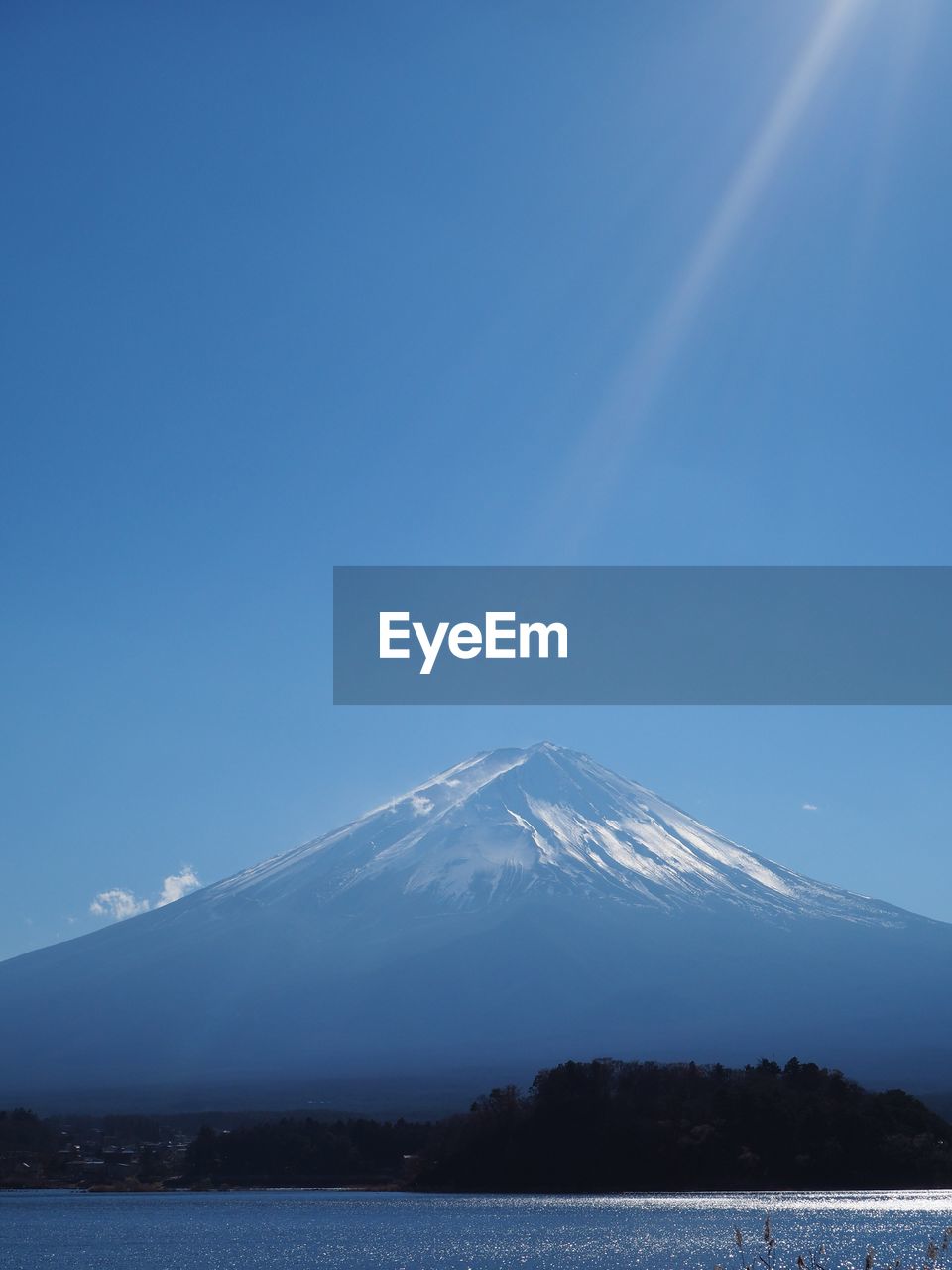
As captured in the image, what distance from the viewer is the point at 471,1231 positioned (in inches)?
2537

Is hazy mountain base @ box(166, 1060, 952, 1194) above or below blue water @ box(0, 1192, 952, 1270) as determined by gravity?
above

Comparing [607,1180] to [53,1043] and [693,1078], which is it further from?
[53,1043]

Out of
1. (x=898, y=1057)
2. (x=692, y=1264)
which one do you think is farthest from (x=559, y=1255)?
(x=898, y=1057)

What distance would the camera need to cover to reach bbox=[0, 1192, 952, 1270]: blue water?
174ft

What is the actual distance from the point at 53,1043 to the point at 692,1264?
163556mm

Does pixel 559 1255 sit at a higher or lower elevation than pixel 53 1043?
lower

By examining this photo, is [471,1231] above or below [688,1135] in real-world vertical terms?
below

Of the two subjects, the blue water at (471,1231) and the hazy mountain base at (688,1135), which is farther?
the hazy mountain base at (688,1135)

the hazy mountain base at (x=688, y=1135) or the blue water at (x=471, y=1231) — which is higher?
the hazy mountain base at (x=688, y=1135)

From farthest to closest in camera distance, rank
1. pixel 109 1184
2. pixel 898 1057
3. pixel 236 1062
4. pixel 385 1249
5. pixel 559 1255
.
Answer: pixel 236 1062 → pixel 898 1057 → pixel 109 1184 → pixel 385 1249 → pixel 559 1255

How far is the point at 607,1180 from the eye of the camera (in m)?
79.1

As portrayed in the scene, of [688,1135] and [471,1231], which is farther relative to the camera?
[688,1135]

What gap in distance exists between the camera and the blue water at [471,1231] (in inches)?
2090

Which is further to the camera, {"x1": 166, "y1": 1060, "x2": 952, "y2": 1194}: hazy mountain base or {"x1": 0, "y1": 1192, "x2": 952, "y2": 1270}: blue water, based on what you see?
{"x1": 166, "y1": 1060, "x2": 952, "y2": 1194}: hazy mountain base
